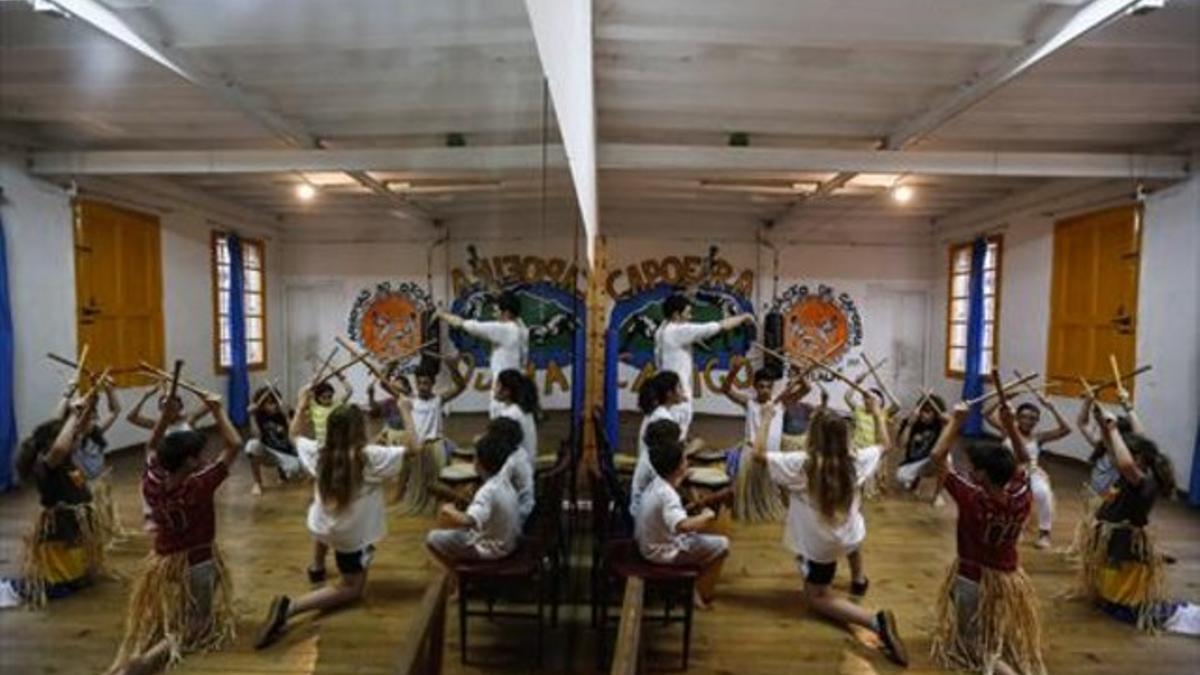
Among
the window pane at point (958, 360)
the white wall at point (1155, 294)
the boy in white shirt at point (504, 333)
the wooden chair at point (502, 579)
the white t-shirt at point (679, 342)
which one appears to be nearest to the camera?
the boy in white shirt at point (504, 333)

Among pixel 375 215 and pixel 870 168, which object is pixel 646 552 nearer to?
pixel 375 215

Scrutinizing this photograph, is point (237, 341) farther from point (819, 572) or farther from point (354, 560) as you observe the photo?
point (819, 572)

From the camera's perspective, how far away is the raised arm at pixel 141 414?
34 centimetres

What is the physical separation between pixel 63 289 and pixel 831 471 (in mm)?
2859

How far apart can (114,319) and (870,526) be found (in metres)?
4.51

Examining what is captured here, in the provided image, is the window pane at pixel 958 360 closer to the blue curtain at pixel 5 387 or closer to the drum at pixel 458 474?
the drum at pixel 458 474

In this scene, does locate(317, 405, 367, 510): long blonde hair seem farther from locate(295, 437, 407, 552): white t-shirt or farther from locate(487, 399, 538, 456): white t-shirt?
locate(487, 399, 538, 456): white t-shirt

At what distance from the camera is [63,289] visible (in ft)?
1.08

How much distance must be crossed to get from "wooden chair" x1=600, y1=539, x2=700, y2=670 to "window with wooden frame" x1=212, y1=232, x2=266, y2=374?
2029 millimetres

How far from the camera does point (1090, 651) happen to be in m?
2.61

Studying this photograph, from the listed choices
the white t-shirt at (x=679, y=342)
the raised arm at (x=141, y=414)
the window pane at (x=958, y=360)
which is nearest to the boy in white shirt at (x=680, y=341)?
the white t-shirt at (x=679, y=342)

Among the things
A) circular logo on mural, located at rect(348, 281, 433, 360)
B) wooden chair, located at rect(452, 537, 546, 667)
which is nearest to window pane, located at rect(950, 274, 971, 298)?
wooden chair, located at rect(452, 537, 546, 667)

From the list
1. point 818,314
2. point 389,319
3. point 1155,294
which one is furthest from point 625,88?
point 818,314

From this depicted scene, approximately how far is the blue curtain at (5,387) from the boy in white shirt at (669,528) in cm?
224
